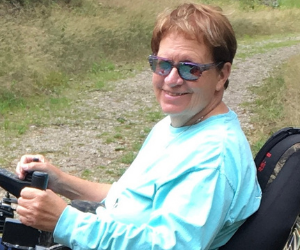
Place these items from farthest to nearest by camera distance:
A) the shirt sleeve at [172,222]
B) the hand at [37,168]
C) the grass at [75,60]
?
the grass at [75,60] → the hand at [37,168] → the shirt sleeve at [172,222]

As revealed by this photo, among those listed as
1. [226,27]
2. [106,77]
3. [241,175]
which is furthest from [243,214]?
[106,77]

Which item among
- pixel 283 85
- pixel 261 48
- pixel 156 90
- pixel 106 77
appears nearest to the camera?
pixel 156 90

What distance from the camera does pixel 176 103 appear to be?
2.10 meters

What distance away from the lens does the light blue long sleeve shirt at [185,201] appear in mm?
1780

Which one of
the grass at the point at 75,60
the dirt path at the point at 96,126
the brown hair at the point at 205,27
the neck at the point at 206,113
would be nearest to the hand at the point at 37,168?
the neck at the point at 206,113

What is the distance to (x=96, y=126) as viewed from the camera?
7844 millimetres

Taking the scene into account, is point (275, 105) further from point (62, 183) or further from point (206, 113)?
point (206, 113)

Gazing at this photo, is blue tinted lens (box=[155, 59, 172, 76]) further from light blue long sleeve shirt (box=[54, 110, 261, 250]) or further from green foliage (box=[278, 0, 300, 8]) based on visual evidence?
green foliage (box=[278, 0, 300, 8])

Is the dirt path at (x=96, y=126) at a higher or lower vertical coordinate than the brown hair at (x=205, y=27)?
lower

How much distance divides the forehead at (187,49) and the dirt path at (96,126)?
379cm

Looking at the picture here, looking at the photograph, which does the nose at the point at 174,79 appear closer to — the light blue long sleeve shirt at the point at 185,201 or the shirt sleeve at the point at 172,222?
the light blue long sleeve shirt at the point at 185,201

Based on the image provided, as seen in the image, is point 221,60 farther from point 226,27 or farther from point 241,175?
point 241,175

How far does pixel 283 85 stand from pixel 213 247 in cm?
873

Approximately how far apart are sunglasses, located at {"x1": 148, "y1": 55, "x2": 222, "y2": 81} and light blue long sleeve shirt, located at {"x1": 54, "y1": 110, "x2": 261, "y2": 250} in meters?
0.17
